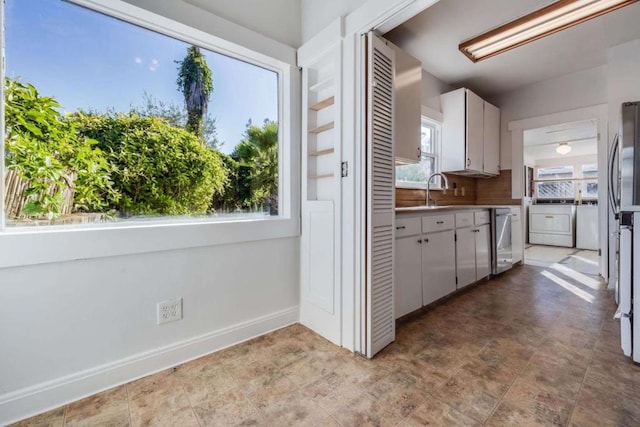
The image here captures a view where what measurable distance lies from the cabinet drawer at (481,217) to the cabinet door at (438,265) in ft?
1.80

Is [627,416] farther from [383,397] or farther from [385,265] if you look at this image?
[385,265]

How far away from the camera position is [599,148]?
3.24m

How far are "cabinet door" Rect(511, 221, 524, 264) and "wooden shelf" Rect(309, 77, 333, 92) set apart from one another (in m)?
3.13

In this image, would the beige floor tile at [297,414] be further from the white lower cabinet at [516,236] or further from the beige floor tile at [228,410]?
the white lower cabinet at [516,236]

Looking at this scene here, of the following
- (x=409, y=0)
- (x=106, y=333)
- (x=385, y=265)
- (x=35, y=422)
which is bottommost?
(x=35, y=422)

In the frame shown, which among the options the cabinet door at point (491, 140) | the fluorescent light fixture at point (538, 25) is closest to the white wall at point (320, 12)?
the fluorescent light fixture at point (538, 25)

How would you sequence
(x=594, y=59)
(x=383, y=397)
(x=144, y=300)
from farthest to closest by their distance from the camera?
(x=594, y=59)
(x=144, y=300)
(x=383, y=397)

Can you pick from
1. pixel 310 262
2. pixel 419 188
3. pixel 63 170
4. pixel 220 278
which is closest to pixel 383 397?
pixel 310 262

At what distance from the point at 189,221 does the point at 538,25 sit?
3.05 metres

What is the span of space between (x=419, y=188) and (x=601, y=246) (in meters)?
2.16

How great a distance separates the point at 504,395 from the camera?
4.54ft

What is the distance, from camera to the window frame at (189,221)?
1278mm

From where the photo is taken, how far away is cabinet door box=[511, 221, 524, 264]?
3.77 metres

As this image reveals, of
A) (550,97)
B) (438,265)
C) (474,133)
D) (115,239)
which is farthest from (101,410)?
(550,97)
